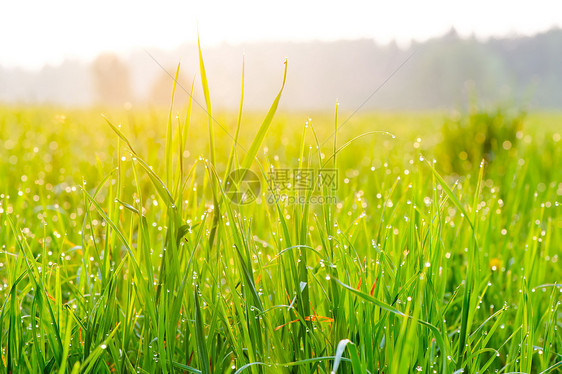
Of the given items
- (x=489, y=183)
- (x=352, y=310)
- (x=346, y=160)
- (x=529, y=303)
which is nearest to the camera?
(x=352, y=310)

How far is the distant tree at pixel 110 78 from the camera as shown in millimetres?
60344

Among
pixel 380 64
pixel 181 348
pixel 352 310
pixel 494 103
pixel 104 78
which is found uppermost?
pixel 380 64

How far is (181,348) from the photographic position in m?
1.03

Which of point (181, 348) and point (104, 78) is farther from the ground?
point (104, 78)

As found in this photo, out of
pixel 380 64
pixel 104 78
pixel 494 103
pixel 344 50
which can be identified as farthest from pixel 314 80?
pixel 494 103

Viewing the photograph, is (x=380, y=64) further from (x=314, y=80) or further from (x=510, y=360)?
(x=510, y=360)

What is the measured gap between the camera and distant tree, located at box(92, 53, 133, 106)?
198 ft

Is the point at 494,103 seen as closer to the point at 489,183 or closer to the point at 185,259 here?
the point at 489,183

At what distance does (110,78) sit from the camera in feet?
199

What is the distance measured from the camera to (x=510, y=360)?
1045 millimetres

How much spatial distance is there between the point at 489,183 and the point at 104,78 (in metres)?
64.7

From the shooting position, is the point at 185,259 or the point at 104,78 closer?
the point at 185,259

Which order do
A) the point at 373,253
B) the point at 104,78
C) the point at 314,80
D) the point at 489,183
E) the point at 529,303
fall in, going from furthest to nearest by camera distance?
the point at 314,80 < the point at 104,78 < the point at 489,183 < the point at 373,253 < the point at 529,303

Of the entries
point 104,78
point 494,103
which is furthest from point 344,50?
point 494,103
